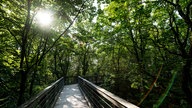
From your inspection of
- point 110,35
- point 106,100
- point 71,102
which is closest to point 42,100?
point 106,100

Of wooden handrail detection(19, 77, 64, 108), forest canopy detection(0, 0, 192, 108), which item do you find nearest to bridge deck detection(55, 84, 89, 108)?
wooden handrail detection(19, 77, 64, 108)

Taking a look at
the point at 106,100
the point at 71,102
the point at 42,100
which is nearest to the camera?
the point at 106,100

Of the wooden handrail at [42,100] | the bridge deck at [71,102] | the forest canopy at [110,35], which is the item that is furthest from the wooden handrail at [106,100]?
the forest canopy at [110,35]

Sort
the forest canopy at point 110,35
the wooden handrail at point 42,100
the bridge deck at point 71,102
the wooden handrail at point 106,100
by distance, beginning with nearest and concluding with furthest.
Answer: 1. the wooden handrail at point 106,100
2. the wooden handrail at point 42,100
3. the forest canopy at point 110,35
4. the bridge deck at point 71,102

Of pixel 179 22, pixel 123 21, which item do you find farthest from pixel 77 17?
pixel 179 22

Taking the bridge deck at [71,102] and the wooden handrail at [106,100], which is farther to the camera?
the bridge deck at [71,102]

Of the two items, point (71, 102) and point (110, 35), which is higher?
point (110, 35)

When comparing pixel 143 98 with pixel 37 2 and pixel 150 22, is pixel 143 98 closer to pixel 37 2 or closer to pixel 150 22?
pixel 150 22

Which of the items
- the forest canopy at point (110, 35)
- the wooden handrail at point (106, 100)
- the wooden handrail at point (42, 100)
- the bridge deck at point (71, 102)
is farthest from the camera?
the bridge deck at point (71, 102)

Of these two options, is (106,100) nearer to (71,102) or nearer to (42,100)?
(42,100)

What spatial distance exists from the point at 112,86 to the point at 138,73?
6706mm

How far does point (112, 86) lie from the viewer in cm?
1620

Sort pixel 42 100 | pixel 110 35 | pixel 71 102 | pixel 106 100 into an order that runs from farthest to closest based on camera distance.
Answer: pixel 110 35 → pixel 71 102 → pixel 42 100 → pixel 106 100

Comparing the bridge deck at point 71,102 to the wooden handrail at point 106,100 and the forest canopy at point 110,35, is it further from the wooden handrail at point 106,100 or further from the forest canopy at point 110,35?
the wooden handrail at point 106,100
